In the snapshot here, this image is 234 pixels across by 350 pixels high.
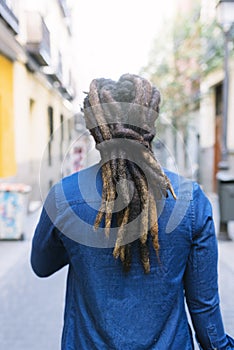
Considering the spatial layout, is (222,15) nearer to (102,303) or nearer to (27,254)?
(27,254)

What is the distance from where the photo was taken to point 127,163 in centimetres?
144

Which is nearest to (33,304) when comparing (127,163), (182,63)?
(127,163)

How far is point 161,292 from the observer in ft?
5.03

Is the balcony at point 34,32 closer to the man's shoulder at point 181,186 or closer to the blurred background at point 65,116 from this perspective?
the blurred background at point 65,116

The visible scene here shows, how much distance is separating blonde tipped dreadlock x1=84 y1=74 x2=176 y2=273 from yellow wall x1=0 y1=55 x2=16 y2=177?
9.36 m

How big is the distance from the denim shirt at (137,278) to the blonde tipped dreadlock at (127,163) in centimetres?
5

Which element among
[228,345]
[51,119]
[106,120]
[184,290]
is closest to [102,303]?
[184,290]

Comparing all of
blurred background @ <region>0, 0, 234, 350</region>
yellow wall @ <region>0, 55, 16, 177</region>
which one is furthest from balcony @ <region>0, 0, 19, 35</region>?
yellow wall @ <region>0, 55, 16, 177</region>

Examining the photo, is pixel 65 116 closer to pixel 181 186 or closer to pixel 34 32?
pixel 34 32

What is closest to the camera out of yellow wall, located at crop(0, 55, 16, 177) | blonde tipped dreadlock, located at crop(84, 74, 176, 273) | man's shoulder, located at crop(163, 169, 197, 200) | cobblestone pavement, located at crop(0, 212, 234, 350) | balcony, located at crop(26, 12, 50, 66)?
blonde tipped dreadlock, located at crop(84, 74, 176, 273)

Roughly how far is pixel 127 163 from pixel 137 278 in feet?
1.20

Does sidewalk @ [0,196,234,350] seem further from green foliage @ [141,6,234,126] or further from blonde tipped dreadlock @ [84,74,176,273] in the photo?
green foliage @ [141,6,234,126]

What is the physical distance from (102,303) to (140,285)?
0.13m

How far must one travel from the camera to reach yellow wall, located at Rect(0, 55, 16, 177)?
1060 centimetres
